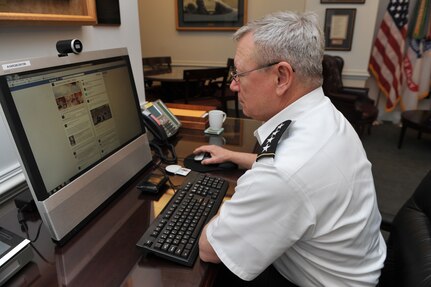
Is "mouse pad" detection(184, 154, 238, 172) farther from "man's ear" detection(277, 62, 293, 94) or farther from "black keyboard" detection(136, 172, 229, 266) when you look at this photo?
"man's ear" detection(277, 62, 293, 94)

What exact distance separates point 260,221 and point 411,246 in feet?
1.64

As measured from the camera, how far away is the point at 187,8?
15.1 ft

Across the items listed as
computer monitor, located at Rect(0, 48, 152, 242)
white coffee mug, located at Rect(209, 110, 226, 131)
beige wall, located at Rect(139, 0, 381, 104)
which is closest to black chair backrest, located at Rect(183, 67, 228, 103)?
beige wall, located at Rect(139, 0, 381, 104)

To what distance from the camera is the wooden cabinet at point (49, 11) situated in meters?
0.88

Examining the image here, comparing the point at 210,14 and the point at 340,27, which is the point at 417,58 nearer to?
the point at 340,27

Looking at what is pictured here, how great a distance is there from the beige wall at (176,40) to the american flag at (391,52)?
6.67ft

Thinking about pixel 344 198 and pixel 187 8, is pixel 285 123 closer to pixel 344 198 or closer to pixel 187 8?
pixel 344 198

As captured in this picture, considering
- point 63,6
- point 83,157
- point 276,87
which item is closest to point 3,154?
point 83,157

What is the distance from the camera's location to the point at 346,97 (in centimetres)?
352

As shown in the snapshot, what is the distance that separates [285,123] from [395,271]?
0.55m

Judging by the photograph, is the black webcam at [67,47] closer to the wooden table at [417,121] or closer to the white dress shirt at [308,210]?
the white dress shirt at [308,210]

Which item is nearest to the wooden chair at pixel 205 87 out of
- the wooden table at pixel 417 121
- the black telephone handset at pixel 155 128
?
the black telephone handset at pixel 155 128

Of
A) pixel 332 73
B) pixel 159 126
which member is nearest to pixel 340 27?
pixel 332 73

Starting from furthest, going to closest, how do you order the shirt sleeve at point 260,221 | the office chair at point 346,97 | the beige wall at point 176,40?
the beige wall at point 176,40
the office chair at point 346,97
the shirt sleeve at point 260,221
